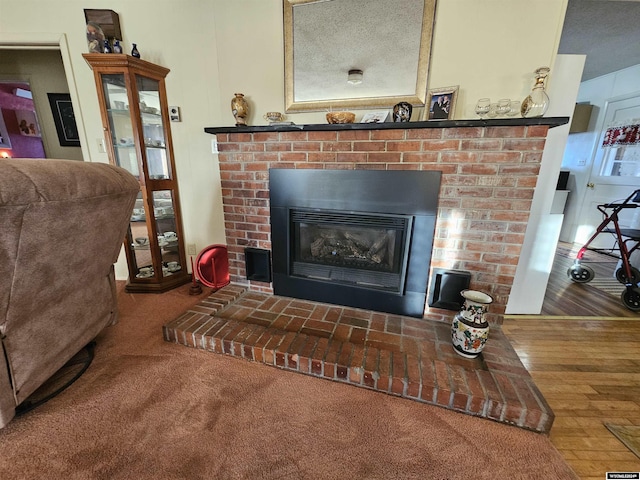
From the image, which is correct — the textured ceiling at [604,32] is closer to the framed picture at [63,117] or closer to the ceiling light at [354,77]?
the ceiling light at [354,77]

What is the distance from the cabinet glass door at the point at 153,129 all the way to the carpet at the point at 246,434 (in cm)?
148

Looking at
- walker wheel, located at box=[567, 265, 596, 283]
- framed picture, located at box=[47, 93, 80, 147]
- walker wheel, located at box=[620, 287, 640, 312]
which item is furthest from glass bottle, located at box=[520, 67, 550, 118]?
framed picture, located at box=[47, 93, 80, 147]

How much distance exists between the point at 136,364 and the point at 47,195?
0.95 metres

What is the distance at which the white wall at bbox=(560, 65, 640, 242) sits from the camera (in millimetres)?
3627

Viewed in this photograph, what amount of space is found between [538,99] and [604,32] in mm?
2468

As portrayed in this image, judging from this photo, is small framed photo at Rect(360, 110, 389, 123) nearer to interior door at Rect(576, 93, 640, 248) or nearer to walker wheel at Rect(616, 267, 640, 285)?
walker wheel at Rect(616, 267, 640, 285)

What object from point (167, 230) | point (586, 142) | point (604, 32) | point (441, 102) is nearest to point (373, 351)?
point (441, 102)

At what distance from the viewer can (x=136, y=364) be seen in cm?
137

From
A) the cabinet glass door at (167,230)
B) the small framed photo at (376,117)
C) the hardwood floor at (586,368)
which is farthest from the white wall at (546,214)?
the cabinet glass door at (167,230)

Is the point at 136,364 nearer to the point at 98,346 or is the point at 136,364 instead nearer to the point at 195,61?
the point at 98,346

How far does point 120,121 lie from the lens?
2066 millimetres

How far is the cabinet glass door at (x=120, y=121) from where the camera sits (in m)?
1.90

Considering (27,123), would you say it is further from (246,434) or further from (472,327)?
(472,327)

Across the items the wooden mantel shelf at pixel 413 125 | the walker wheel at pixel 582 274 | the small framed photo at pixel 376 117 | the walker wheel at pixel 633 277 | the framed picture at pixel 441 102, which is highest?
the framed picture at pixel 441 102
